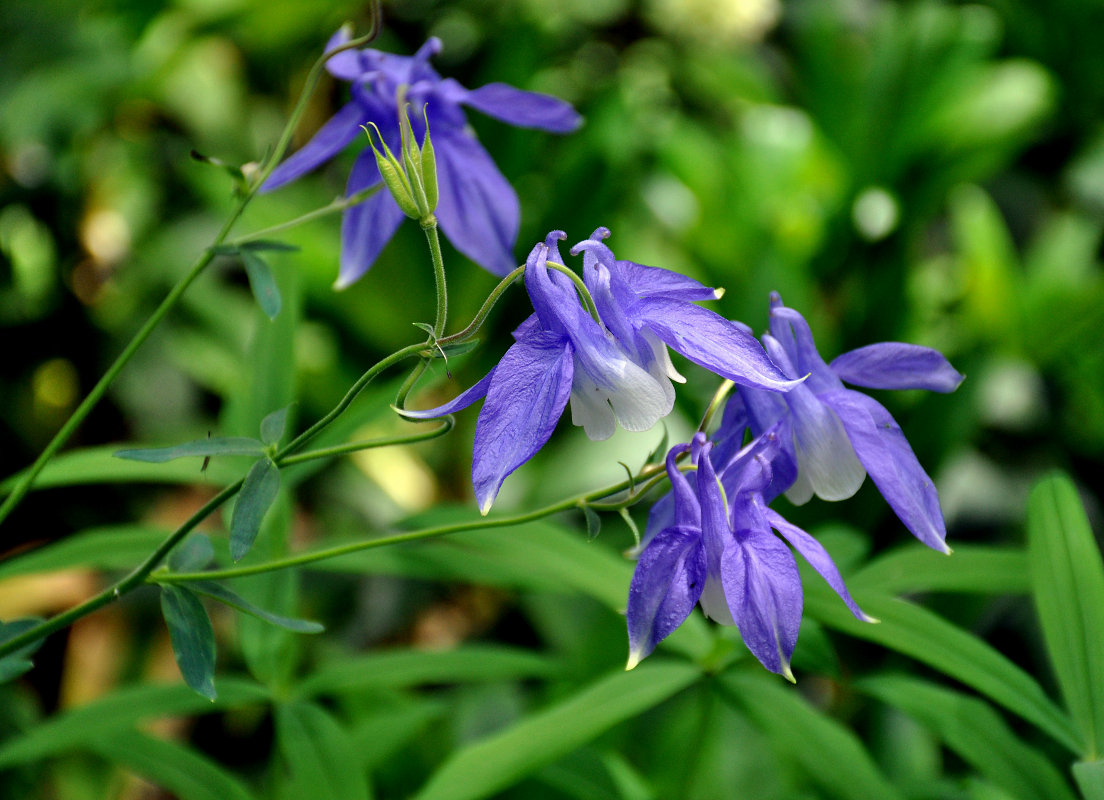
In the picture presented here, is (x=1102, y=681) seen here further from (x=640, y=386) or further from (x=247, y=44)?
(x=247, y=44)

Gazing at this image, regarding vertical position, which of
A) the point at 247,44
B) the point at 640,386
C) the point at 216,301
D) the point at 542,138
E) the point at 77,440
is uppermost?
the point at 640,386

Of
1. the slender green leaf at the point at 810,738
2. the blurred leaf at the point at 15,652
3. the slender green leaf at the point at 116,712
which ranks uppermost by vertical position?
the blurred leaf at the point at 15,652

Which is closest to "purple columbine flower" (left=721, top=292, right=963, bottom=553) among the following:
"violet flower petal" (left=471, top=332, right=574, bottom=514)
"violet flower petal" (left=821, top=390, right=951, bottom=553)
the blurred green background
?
"violet flower petal" (left=821, top=390, right=951, bottom=553)

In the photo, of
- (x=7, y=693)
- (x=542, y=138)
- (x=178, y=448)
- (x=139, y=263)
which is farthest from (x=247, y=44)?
(x=178, y=448)

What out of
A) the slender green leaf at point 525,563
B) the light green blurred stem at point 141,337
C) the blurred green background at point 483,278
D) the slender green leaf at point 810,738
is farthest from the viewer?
the blurred green background at point 483,278

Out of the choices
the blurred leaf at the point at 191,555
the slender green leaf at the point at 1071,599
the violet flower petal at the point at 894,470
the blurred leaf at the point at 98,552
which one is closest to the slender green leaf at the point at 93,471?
the blurred leaf at the point at 98,552

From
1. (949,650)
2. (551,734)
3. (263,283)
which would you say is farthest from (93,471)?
(949,650)

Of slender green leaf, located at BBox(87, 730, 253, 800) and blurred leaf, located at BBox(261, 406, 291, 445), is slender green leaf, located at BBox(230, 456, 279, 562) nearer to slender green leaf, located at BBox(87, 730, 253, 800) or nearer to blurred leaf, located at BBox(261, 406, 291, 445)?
blurred leaf, located at BBox(261, 406, 291, 445)

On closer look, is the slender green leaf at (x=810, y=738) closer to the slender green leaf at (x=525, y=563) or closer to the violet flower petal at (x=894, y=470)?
the slender green leaf at (x=525, y=563)
